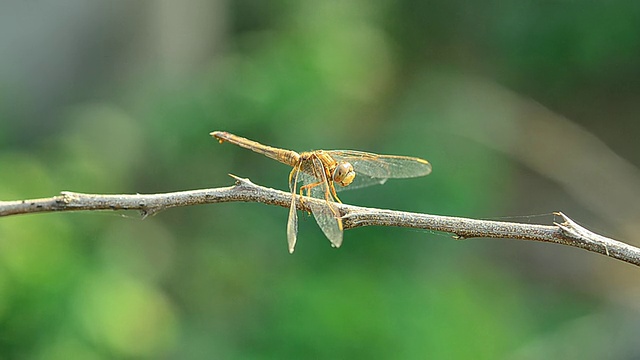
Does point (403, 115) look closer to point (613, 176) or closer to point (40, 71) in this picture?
point (613, 176)

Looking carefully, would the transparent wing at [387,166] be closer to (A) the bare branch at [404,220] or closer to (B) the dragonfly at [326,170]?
(B) the dragonfly at [326,170]

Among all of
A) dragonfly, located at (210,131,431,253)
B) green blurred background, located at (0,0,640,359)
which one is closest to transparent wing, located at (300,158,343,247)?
dragonfly, located at (210,131,431,253)

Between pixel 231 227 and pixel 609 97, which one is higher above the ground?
pixel 609 97

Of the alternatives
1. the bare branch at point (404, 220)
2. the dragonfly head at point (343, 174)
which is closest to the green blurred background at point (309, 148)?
the dragonfly head at point (343, 174)

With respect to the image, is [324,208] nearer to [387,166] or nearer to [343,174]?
[343,174]

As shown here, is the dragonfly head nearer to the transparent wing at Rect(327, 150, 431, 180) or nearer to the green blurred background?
the transparent wing at Rect(327, 150, 431, 180)

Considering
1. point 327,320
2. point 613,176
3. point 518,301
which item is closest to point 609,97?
point 613,176
